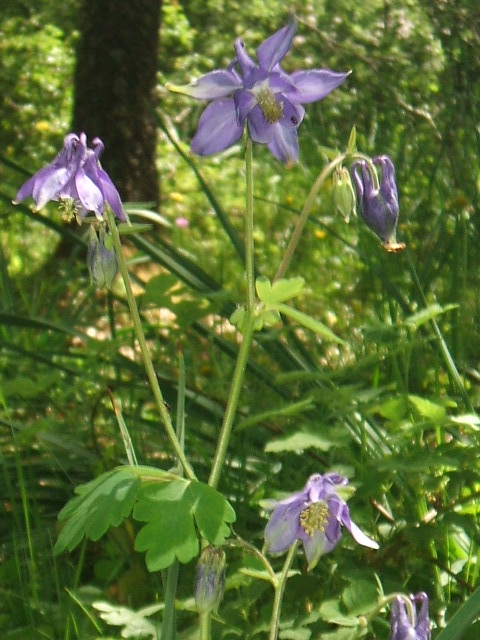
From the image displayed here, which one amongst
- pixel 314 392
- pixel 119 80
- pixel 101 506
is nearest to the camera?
pixel 101 506

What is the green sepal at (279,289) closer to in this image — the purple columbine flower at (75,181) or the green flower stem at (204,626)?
the purple columbine flower at (75,181)

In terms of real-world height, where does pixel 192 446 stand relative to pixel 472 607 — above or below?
below

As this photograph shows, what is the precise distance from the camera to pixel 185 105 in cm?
Answer: 795

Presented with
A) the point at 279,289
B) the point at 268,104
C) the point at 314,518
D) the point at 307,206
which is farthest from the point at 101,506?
the point at 268,104

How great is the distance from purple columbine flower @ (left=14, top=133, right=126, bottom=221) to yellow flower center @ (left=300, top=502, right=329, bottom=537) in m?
0.52

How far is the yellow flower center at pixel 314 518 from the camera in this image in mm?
1646

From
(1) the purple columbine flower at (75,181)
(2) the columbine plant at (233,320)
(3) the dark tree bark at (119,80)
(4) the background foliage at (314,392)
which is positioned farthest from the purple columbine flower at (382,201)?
(3) the dark tree bark at (119,80)

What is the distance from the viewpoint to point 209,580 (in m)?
1.63

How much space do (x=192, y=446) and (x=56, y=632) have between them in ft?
2.41

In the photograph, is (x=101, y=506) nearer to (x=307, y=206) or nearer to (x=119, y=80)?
(x=307, y=206)

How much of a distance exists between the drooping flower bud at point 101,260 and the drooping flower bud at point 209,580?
44 centimetres

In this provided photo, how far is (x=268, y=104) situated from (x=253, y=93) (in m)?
0.03

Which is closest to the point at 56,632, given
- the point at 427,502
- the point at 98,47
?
the point at 427,502

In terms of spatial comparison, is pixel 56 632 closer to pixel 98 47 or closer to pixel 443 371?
pixel 443 371
